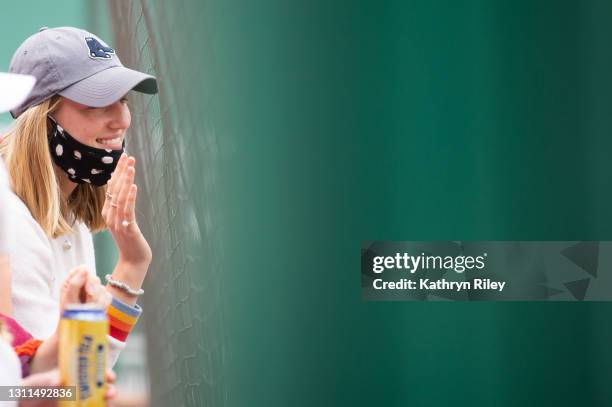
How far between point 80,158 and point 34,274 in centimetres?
21

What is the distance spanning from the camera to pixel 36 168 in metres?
1.42

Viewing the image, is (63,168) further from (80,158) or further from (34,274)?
(34,274)

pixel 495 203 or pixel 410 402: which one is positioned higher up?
pixel 495 203

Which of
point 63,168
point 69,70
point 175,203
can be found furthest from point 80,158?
point 175,203

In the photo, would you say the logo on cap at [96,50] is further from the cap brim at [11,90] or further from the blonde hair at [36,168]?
the cap brim at [11,90]

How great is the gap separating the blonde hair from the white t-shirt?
17 mm

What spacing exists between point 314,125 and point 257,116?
147 millimetres

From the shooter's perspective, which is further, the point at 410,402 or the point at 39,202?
the point at 410,402

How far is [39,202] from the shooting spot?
4.61ft

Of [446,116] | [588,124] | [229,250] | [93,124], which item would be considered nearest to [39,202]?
[93,124]

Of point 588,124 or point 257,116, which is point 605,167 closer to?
point 588,124

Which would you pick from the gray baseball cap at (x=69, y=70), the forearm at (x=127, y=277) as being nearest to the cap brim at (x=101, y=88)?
the gray baseball cap at (x=69, y=70)

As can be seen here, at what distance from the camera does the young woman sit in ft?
4.44

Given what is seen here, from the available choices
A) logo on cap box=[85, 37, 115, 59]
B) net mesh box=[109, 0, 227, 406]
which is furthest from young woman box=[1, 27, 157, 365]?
net mesh box=[109, 0, 227, 406]
